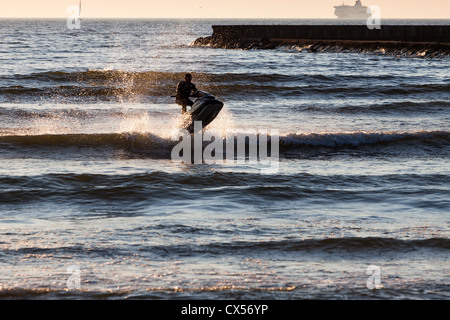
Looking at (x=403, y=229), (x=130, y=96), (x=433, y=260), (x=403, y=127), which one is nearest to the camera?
(x=433, y=260)

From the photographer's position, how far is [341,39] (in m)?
59.2

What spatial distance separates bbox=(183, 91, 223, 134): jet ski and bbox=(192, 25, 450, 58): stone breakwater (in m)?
34.8

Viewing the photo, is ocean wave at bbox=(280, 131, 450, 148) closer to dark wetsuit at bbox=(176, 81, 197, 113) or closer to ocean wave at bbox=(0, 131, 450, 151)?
ocean wave at bbox=(0, 131, 450, 151)

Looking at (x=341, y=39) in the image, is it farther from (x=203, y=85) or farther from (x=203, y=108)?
(x=203, y=108)

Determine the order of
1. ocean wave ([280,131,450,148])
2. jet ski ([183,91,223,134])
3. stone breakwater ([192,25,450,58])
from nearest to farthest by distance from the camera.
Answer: jet ski ([183,91,223,134]), ocean wave ([280,131,450,148]), stone breakwater ([192,25,450,58])

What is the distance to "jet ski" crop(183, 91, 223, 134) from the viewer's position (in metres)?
14.9

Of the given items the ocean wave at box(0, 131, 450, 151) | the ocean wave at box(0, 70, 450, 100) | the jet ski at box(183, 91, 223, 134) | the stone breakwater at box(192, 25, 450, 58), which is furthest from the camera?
the stone breakwater at box(192, 25, 450, 58)

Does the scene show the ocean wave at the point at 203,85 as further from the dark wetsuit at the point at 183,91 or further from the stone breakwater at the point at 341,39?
the stone breakwater at the point at 341,39

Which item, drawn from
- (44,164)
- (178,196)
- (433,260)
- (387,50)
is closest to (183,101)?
(44,164)

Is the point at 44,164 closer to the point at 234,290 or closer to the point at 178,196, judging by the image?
the point at 178,196

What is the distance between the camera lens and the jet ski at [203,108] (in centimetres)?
1487

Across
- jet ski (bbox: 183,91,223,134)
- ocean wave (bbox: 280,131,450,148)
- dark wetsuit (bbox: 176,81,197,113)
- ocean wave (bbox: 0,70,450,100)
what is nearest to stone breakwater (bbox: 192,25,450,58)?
ocean wave (bbox: 0,70,450,100)

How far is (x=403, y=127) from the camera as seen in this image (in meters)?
19.2
